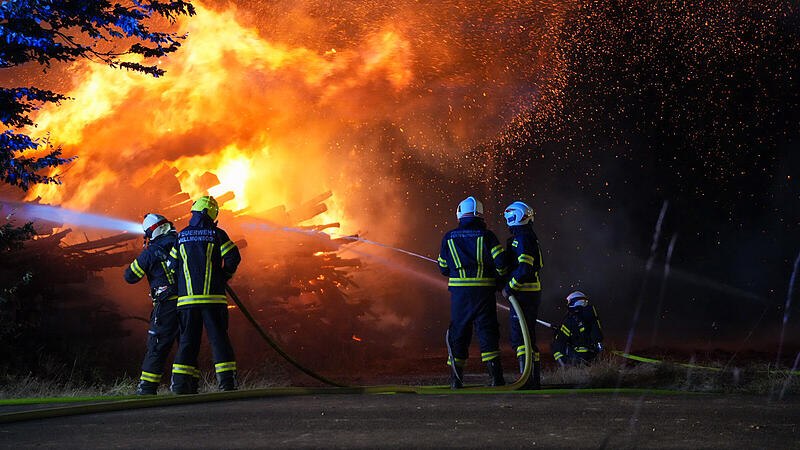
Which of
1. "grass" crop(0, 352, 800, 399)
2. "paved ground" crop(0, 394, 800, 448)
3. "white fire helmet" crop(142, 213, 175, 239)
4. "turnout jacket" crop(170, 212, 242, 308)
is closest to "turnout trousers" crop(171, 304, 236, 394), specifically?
"turnout jacket" crop(170, 212, 242, 308)

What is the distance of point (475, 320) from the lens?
29.5 feet

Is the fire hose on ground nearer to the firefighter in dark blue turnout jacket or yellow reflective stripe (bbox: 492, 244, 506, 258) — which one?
the firefighter in dark blue turnout jacket

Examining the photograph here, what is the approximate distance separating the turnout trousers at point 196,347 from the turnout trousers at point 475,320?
99.0 inches

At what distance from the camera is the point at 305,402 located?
730cm

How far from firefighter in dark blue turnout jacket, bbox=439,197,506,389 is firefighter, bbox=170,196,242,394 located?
2.47 meters

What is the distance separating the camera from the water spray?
18844 mm

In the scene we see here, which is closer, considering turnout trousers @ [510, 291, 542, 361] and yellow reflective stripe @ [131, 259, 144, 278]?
yellow reflective stripe @ [131, 259, 144, 278]

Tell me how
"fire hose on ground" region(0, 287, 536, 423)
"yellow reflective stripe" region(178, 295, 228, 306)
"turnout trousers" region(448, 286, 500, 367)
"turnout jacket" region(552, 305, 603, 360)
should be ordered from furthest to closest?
"turnout jacket" region(552, 305, 603, 360) < "turnout trousers" region(448, 286, 500, 367) < "yellow reflective stripe" region(178, 295, 228, 306) < "fire hose on ground" region(0, 287, 536, 423)

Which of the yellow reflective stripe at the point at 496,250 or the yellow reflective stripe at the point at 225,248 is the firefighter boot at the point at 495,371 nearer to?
the yellow reflective stripe at the point at 496,250

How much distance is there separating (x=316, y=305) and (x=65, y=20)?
9.86 meters

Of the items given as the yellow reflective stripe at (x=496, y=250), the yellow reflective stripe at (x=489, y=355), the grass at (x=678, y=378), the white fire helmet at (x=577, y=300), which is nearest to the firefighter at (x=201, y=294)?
the yellow reflective stripe at (x=489, y=355)

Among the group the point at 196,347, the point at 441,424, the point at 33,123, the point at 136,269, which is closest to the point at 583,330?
the point at 196,347

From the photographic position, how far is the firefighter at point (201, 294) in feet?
27.5

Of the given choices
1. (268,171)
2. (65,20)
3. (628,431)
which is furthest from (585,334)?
(268,171)
